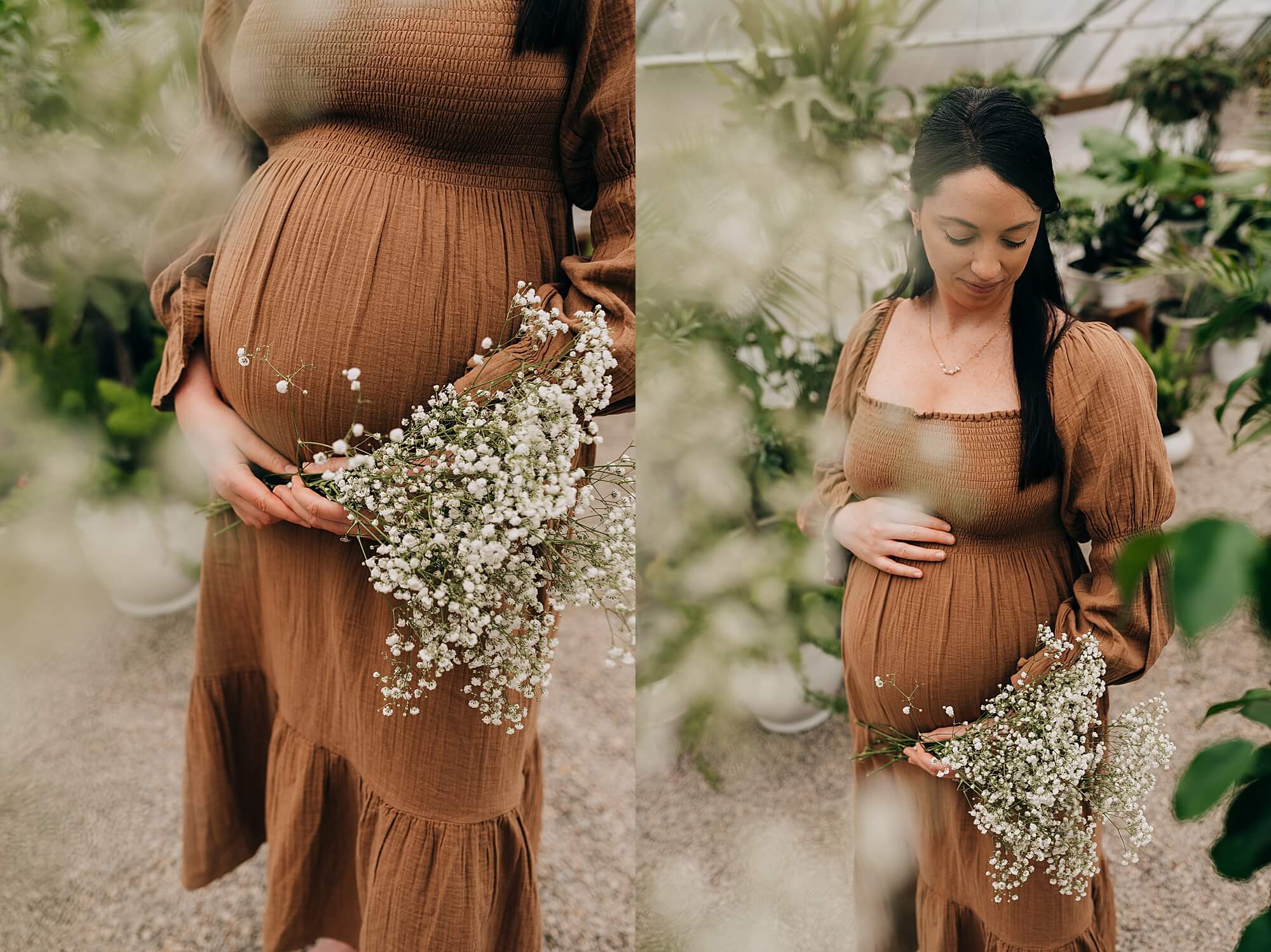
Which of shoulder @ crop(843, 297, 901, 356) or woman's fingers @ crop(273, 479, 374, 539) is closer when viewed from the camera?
shoulder @ crop(843, 297, 901, 356)

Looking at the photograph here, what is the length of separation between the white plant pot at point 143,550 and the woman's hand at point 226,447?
761 millimetres

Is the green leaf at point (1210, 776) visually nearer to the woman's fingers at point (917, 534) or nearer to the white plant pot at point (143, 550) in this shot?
the woman's fingers at point (917, 534)

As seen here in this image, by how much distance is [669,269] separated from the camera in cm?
82

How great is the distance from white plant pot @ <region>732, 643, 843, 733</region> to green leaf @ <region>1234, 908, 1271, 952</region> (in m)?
0.34

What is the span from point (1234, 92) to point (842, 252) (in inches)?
19.3

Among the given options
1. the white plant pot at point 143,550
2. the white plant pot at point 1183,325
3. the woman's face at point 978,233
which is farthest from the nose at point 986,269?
the white plant pot at point 143,550

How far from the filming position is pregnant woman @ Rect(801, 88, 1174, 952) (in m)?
0.62

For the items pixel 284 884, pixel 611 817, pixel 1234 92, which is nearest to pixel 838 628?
pixel 1234 92

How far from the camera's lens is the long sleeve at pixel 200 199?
1.01 meters

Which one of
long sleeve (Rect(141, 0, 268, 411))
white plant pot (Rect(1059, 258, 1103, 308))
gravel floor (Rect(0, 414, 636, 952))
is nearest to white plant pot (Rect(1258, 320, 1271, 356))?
white plant pot (Rect(1059, 258, 1103, 308))

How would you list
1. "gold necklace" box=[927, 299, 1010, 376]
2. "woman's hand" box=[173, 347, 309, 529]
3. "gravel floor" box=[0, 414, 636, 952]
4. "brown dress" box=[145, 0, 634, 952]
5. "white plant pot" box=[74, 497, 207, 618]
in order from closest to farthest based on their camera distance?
"gold necklace" box=[927, 299, 1010, 376]
"brown dress" box=[145, 0, 634, 952]
"woman's hand" box=[173, 347, 309, 529]
"gravel floor" box=[0, 414, 636, 952]
"white plant pot" box=[74, 497, 207, 618]

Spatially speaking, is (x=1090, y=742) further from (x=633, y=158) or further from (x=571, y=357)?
(x=633, y=158)

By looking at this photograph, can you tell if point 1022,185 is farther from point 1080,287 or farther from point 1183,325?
point 1183,325

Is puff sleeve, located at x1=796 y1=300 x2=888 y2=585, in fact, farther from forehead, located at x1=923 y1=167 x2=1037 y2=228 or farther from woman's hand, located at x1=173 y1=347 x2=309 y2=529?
woman's hand, located at x1=173 y1=347 x2=309 y2=529
